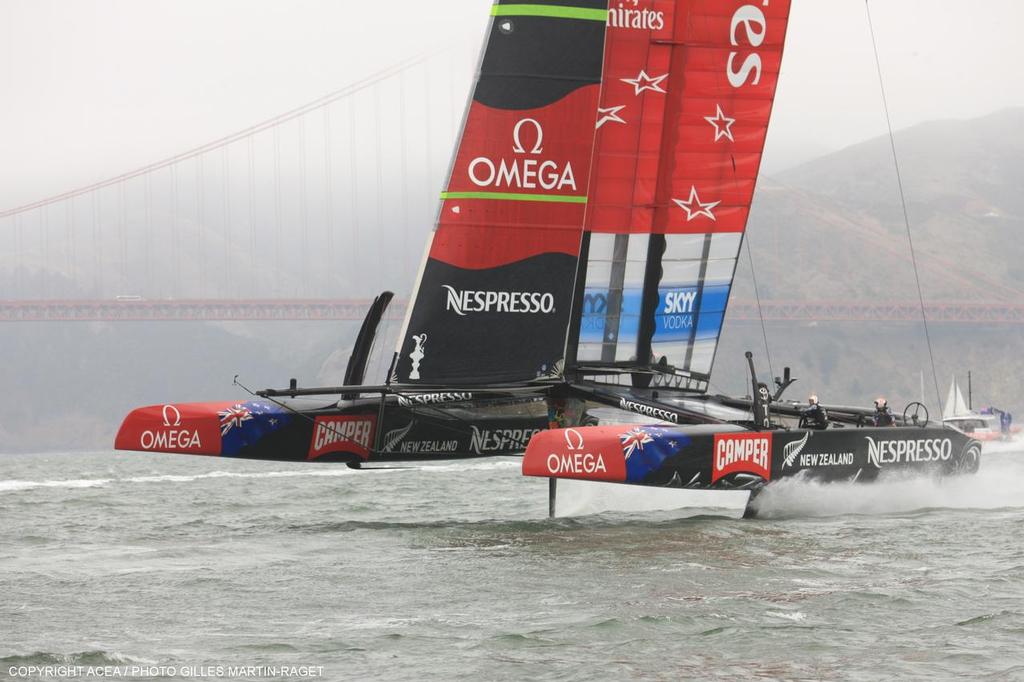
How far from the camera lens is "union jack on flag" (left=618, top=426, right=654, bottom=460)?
7.48m

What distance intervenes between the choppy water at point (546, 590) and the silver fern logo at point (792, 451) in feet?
A: 0.97

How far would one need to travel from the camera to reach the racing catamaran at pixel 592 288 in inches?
334

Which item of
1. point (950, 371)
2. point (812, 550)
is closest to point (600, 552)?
point (812, 550)

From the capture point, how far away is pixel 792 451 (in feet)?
27.0

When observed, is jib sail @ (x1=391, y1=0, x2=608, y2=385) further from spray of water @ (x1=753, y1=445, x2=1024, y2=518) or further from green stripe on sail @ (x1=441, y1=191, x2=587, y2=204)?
spray of water @ (x1=753, y1=445, x2=1024, y2=518)

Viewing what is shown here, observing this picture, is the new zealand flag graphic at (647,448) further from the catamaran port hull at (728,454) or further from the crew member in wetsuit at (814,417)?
the crew member in wetsuit at (814,417)

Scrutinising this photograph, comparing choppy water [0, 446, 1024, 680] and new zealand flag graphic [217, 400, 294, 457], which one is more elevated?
new zealand flag graphic [217, 400, 294, 457]

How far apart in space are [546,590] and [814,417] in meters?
3.08

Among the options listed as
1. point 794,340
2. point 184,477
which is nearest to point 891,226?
point 794,340

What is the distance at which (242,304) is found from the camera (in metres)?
38.6

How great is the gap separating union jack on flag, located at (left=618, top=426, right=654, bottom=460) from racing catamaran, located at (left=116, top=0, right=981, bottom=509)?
0.04 feet

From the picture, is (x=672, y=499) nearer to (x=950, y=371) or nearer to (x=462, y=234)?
(x=462, y=234)

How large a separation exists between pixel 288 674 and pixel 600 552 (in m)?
2.89

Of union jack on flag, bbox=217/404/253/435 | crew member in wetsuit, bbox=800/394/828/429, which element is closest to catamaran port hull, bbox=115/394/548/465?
union jack on flag, bbox=217/404/253/435
